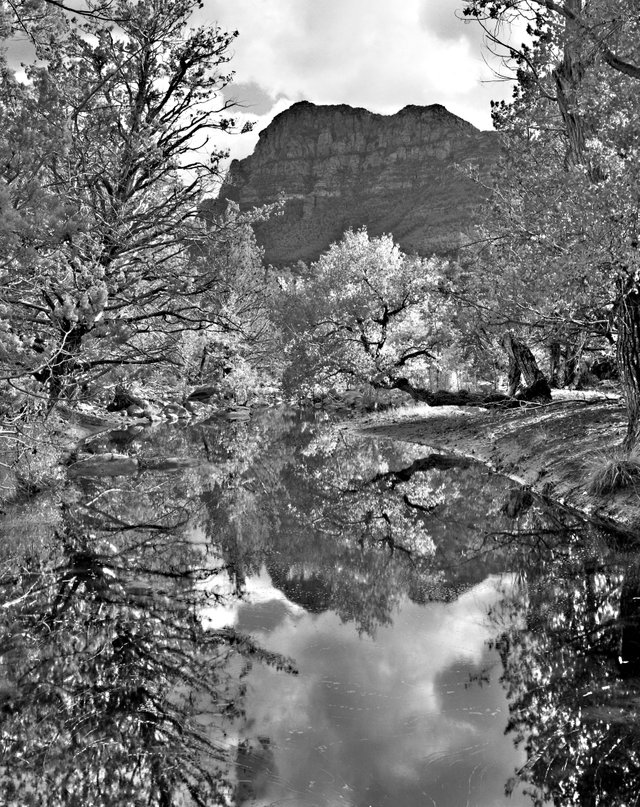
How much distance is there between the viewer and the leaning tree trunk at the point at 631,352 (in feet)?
42.4

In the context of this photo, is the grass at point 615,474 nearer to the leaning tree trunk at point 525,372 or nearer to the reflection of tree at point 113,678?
the reflection of tree at point 113,678

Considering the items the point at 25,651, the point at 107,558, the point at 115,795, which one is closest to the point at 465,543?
the point at 107,558

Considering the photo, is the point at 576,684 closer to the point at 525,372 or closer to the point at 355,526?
the point at 355,526

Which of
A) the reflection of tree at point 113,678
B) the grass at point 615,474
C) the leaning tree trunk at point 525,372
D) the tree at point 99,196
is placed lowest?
the reflection of tree at point 113,678

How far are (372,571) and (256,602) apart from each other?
85.9 inches

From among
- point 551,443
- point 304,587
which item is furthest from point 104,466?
point 551,443

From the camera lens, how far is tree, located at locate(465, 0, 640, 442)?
1011 centimetres

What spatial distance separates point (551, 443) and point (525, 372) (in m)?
9.74

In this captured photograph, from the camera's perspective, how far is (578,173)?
38.6 ft

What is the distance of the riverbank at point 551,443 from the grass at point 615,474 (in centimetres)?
9

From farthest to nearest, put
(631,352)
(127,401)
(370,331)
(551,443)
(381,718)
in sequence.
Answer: (127,401) → (370,331) → (551,443) → (631,352) → (381,718)

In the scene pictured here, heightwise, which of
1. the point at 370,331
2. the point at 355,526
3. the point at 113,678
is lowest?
the point at 355,526

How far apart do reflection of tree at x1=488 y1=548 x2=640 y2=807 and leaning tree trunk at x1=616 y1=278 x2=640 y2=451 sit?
5.08 metres

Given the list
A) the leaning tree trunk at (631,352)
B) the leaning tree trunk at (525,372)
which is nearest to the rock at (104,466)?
the leaning tree trunk at (631,352)
